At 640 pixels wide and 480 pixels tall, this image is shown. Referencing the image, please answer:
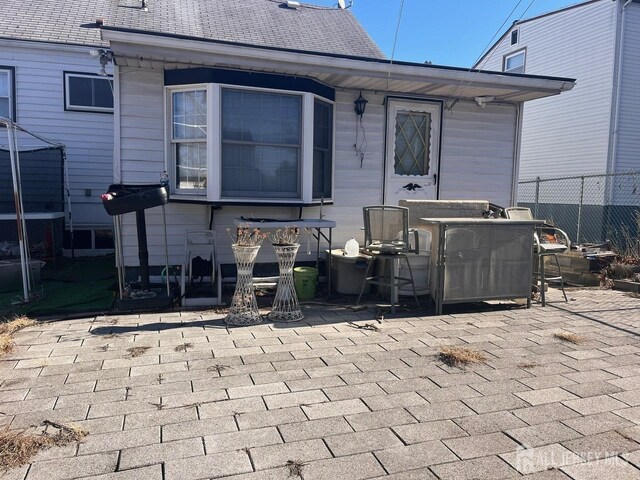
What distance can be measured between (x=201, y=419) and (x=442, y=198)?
564cm

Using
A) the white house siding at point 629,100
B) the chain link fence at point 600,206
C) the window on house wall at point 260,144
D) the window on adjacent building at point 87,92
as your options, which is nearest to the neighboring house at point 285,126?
the window on house wall at point 260,144

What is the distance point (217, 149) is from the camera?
18.8ft

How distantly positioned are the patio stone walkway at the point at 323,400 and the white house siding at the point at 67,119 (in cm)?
573

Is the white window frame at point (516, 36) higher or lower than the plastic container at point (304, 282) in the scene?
higher

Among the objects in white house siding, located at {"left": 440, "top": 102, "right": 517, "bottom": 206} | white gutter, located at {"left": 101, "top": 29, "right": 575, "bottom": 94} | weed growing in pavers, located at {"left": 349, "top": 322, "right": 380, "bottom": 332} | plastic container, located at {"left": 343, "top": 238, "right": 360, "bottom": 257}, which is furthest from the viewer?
white house siding, located at {"left": 440, "top": 102, "right": 517, "bottom": 206}

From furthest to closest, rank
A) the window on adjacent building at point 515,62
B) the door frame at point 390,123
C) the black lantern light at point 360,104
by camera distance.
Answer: the window on adjacent building at point 515,62 < the door frame at point 390,123 < the black lantern light at point 360,104

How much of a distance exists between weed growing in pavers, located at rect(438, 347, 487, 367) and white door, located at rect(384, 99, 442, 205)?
3500 millimetres

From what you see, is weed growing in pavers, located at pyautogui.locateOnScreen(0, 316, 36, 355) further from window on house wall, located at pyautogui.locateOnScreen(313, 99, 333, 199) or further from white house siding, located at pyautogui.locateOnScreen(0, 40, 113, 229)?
white house siding, located at pyautogui.locateOnScreen(0, 40, 113, 229)

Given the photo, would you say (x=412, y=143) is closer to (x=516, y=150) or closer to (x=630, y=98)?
(x=516, y=150)

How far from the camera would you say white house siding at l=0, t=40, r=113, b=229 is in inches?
360

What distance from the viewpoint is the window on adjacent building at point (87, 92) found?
9438 mm

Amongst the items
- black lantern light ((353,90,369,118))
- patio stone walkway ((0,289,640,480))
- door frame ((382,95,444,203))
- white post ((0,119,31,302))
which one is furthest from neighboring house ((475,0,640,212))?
white post ((0,119,31,302))

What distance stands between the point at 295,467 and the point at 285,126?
15.1 ft

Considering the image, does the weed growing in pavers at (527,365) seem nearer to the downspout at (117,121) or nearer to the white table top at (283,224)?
the white table top at (283,224)
